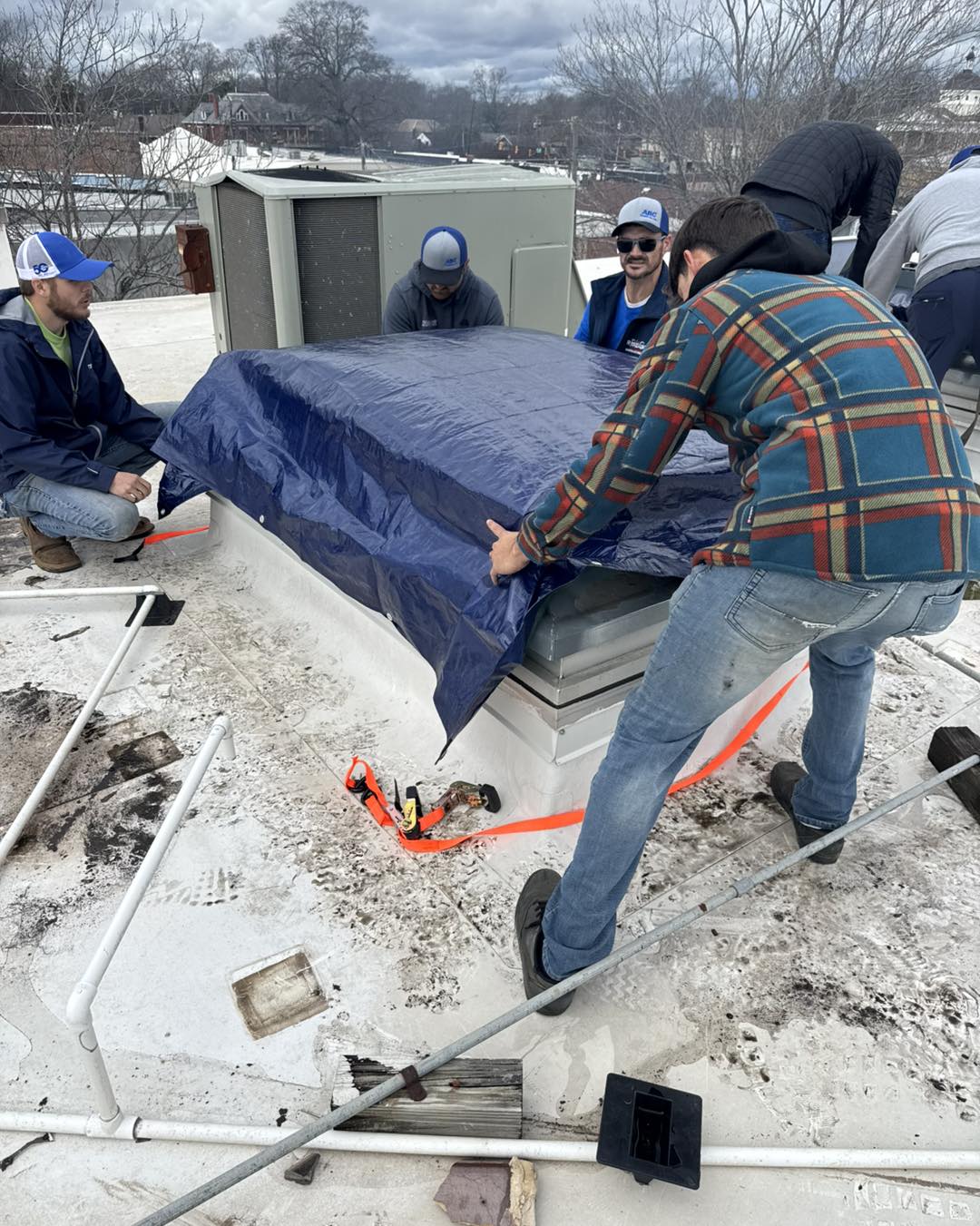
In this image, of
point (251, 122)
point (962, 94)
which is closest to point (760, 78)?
point (962, 94)

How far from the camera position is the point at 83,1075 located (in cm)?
150

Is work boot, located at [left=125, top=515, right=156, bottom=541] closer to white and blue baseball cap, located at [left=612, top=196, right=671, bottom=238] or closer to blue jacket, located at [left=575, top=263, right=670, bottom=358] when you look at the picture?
blue jacket, located at [left=575, top=263, right=670, bottom=358]

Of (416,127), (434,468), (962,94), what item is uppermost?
(416,127)

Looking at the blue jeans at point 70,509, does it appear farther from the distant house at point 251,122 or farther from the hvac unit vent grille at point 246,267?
the distant house at point 251,122

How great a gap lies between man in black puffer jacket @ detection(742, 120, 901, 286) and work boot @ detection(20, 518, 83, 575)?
10.1 feet

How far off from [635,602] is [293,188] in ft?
9.23

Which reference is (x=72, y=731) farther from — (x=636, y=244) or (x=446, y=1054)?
(x=636, y=244)

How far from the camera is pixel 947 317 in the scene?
11.0 feet

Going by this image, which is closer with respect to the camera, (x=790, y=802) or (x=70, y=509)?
(x=790, y=802)

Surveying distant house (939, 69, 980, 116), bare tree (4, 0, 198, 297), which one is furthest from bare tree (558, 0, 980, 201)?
bare tree (4, 0, 198, 297)

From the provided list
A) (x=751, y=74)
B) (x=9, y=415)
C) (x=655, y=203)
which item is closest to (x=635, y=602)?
(x=655, y=203)

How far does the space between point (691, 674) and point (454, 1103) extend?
84 cm

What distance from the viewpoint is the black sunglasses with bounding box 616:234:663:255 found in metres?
3.15

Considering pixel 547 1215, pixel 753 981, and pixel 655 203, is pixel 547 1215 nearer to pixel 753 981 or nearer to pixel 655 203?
pixel 753 981
